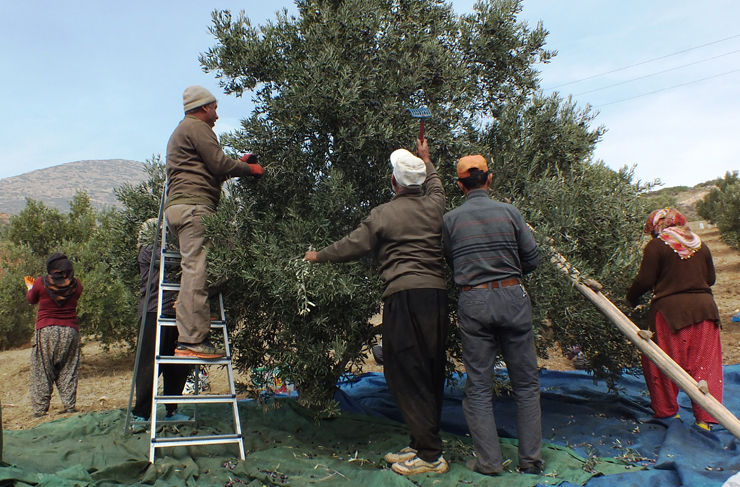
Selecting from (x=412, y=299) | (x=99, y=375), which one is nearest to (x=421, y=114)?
(x=412, y=299)

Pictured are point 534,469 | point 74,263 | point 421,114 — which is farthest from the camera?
point 74,263

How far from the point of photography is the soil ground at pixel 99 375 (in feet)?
28.5

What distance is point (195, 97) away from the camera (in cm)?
538

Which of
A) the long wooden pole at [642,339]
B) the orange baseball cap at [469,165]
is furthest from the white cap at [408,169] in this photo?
the long wooden pole at [642,339]

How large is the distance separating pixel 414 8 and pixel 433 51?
0.80m

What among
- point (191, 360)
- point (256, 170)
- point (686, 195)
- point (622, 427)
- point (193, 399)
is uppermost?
point (686, 195)

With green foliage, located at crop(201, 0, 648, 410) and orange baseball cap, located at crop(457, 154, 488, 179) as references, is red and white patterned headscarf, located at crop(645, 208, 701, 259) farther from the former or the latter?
orange baseball cap, located at crop(457, 154, 488, 179)

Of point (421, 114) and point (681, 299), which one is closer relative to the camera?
point (421, 114)

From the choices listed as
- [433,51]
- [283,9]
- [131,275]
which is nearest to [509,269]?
[433,51]

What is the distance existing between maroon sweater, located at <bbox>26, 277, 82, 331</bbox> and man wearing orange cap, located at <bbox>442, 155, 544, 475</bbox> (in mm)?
6787

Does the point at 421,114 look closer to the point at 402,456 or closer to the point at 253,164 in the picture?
the point at 253,164

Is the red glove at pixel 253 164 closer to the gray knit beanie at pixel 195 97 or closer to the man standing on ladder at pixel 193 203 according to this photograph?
the man standing on ladder at pixel 193 203

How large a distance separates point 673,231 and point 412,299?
3.43 m

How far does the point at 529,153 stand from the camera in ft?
19.9
